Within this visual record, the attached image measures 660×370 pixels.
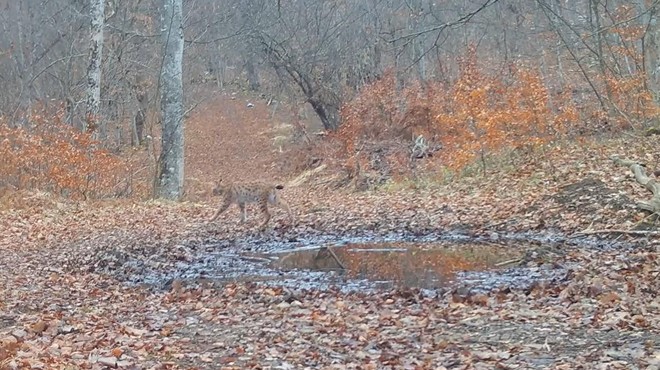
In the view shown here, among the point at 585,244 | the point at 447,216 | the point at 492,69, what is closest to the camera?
the point at 585,244

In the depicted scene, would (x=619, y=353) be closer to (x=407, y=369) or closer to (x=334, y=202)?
(x=407, y=369)

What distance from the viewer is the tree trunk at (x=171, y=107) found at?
75.4ft

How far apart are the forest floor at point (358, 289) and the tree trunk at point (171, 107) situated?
2.47 m

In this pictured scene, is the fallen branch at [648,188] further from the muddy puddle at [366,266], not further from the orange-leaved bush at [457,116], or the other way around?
the orange-leaved bush at [457,116]

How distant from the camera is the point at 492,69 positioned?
34062mm

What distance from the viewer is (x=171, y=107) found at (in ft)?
77.0

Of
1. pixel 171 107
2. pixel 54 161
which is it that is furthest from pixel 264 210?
pixel 171 107

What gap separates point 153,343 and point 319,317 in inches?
77.4

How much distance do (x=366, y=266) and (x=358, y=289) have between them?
165 cm

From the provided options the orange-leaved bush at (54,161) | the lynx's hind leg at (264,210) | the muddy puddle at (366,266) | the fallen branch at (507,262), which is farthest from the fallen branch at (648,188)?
the orange-leaved bush at (54,161)

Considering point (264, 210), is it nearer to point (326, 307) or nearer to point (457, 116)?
point (457, 116)

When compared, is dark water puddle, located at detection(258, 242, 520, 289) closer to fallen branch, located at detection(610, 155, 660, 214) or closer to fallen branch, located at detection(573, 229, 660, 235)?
fallen branch, located at detection(573, 229, 660, 235)

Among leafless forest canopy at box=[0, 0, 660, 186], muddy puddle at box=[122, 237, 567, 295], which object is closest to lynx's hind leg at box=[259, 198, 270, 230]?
muddy puddle at box=[122, 237, 567, 295]

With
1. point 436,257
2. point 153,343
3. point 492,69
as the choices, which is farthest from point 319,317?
point 492,69
